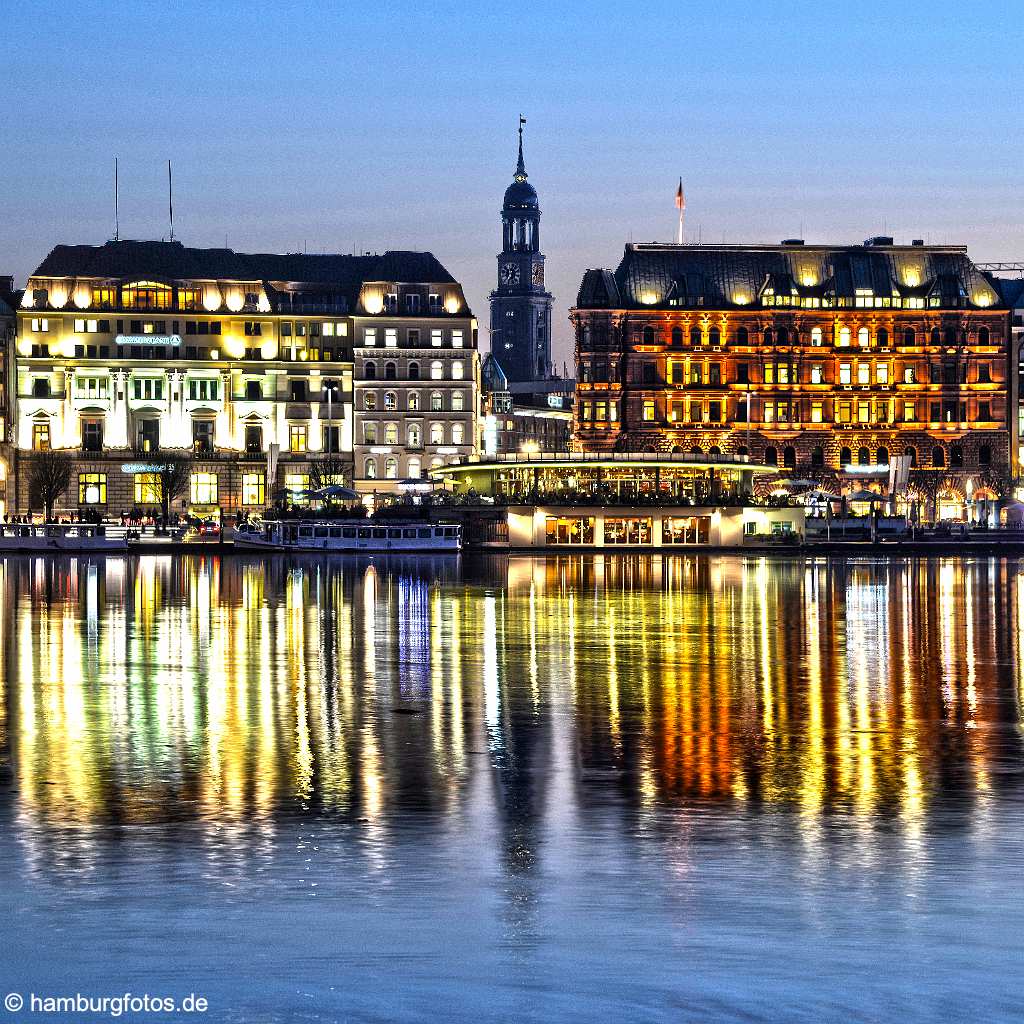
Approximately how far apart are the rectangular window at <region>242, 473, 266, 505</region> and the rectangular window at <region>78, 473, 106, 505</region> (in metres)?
12.1

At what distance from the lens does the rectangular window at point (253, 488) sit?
15788 cm

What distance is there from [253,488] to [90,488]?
1397 centimetres

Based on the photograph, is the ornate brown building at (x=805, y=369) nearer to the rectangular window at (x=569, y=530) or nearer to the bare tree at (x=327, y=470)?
→ the bare tree at (x=327, y=470)

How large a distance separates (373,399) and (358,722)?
132631mm

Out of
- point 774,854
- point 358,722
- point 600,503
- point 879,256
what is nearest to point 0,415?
point 600,503

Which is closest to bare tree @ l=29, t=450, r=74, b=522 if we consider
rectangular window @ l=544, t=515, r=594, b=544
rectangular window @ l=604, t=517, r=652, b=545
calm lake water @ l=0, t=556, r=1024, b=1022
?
rectangular window @ l=544, t=515, r=594, b=544

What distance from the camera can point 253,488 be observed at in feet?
519

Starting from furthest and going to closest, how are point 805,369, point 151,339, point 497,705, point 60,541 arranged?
point 805,369
point 151,339
point 60,541
point 497,705

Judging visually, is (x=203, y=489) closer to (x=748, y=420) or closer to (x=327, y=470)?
(x=327, y=470)

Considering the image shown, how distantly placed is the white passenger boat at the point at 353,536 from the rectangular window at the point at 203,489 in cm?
→ 2789

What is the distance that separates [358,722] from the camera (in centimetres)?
2905

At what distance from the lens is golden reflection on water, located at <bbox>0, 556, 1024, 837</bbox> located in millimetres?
22312

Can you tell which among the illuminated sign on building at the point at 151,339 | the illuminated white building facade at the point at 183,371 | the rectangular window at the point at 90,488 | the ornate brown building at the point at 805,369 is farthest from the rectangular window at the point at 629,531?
the rectangular window at the point at 90,488

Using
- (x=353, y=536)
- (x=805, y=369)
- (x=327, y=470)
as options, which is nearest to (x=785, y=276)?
(x=805, y=369)
